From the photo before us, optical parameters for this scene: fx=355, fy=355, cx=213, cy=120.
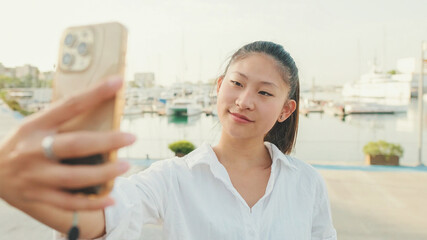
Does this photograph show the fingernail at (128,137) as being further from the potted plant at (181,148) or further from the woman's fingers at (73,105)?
the potted plant at (181,148)

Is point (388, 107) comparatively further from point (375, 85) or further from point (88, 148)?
point (88, 148)

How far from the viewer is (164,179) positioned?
125 centimetres

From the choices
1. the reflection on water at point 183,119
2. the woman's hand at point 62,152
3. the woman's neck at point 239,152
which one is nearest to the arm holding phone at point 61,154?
the woman's hand at point 62,152

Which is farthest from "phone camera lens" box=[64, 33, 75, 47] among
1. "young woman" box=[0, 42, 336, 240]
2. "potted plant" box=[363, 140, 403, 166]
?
"potted plant" box=[363, 140, 403, 166]

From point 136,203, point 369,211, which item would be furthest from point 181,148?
point 136,203

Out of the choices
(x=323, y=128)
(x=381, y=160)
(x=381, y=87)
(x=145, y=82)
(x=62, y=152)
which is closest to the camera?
(x=62, y=152)

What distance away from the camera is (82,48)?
0.58m

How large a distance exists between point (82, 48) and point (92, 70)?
0.05 m

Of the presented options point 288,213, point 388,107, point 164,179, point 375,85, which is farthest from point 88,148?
point 375,85

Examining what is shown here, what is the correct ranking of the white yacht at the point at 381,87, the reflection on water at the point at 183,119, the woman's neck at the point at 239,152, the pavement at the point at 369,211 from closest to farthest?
the woman's neck at the point at 239,152 < the pavement at the point at 369,211 < the reflection on water at the point at 183,119 < the white yacht at the point at 381,87

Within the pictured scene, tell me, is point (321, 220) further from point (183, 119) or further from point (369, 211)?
point (183, 119)

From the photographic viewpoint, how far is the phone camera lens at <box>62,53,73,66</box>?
58 centimetres

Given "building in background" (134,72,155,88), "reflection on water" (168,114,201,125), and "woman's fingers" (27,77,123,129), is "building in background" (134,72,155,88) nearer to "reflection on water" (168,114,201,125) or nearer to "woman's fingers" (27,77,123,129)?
"reflection on water" (168,114,201,125)

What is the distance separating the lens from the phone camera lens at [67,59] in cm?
58
